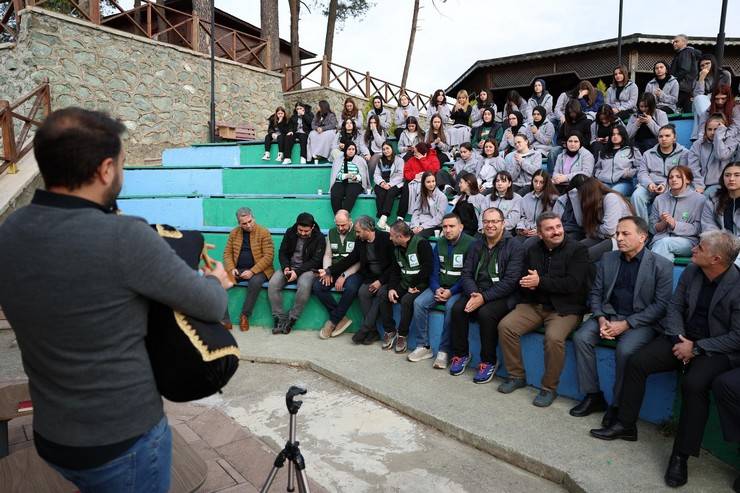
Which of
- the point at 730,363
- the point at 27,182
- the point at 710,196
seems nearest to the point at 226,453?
the point at 730,363

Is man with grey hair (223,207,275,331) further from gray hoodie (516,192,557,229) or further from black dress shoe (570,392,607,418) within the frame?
black dress shoe (570,392,607,418)

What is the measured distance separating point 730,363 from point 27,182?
822cm

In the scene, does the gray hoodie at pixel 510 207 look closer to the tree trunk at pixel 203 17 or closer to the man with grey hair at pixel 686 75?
the man with grey hair at pixel 686 75

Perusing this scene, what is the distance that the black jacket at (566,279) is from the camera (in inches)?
145

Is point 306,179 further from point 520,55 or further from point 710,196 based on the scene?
point 520,55

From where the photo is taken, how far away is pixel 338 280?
5.23 metres

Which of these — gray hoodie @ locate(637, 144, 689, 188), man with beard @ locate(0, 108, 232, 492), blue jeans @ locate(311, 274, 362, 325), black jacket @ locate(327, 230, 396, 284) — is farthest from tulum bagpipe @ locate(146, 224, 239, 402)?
gray hoodie @ locate(637, 144, 689, 188)

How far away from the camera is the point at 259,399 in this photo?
3.80 metres

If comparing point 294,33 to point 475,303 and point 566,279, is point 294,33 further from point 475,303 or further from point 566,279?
point 566,279

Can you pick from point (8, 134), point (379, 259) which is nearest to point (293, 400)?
point (379, 259)

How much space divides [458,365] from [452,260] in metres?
0.94

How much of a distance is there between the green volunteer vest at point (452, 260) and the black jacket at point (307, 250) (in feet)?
4.80

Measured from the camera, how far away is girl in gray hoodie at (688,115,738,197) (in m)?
4.71

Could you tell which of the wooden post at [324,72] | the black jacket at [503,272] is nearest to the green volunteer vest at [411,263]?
the black jacket at [503,272]
